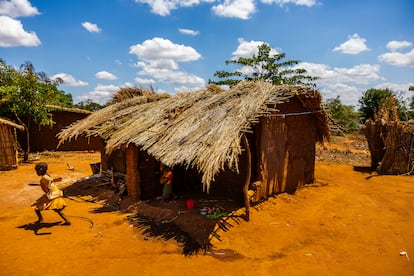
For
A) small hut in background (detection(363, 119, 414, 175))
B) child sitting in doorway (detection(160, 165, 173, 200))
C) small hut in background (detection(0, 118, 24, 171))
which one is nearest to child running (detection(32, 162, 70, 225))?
child sitting in doorway (detection(160, 165, 173, 200))

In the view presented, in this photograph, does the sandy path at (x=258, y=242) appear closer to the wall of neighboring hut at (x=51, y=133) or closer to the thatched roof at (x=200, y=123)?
the thatched roof at (x=200, y=123)

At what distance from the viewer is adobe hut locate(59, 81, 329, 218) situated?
5984mm

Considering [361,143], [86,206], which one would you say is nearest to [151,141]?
[86,206]

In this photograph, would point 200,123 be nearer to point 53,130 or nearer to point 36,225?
point 36,225

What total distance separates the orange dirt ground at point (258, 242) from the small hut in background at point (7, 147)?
4.58 meters

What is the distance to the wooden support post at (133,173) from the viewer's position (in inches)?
289

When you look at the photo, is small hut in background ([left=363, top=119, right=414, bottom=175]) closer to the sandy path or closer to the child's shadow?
the sandy path

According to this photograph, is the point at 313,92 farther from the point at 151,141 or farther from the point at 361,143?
the point at 361,143

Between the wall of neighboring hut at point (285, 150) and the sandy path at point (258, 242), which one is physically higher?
the wall of neighboring hut at point (285, 150)

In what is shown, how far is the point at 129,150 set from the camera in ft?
24.1

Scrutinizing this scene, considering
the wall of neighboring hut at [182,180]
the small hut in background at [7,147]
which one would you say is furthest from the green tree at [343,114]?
the small hut in background at [7,147]

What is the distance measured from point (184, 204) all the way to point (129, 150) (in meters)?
1.96

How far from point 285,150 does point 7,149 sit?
11.1 metres

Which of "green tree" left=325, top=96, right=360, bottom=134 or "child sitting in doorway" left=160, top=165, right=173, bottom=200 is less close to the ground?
"green tree" left=325, top=96, right=360, bottom=134
